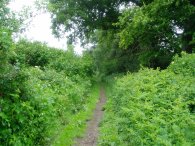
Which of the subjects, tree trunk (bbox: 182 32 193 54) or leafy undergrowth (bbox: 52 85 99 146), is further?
tree trunk (bbox: 182 32 193 54)

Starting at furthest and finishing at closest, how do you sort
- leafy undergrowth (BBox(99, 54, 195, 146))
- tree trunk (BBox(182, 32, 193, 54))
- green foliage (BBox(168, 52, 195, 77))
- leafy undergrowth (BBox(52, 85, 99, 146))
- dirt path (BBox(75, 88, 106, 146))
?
1. tree trunk (BBox(182, 32, 193, 54))
2. green foliage (BBox(168, 52, 195, 77))
3. dirt path (BBox(75, 88, 106, 146))
4. leafy undergrowth (BBox(52, 85, 99, 146))
5. leafy undergrowth (BBox(99, 54, 195, 146))

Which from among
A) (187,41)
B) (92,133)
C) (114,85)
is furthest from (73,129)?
(187,41)

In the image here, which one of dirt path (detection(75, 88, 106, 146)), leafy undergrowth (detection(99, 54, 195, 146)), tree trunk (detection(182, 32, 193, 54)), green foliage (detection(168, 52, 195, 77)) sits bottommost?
dirt path (detection(75, 88, 106, 146))

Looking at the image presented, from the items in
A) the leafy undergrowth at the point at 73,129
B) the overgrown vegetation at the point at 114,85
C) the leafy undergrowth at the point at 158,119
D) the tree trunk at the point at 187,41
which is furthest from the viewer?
the tree trunk at the point at 187,41

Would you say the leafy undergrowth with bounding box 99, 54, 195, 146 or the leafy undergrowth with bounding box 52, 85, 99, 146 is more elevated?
the leafy undergrowth with bounding box 99, 54, 195, 146

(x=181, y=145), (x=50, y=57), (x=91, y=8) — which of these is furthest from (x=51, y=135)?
(x=91, y=8)

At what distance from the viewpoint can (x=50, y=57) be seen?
27.3 metres

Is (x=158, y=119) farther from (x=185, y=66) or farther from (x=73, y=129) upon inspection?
(x=185, y=66)

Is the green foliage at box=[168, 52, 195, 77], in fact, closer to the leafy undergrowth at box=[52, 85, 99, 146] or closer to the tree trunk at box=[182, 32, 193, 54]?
the leafy undergrowth at box=[52, 85, 99, 146]

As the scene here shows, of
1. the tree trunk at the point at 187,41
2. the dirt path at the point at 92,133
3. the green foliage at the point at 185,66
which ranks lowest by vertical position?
the dirt path at the point at 92,133

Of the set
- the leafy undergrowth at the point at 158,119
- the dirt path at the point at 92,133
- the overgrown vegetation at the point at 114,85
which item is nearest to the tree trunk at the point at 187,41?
the overgrown vegetation at the point at 114,85

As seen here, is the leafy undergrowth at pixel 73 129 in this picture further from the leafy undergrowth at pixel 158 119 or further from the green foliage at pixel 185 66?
the green foliage at pixel 185 66

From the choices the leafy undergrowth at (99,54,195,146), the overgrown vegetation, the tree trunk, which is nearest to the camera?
the leafy undergrowth at (99,54,195,146)

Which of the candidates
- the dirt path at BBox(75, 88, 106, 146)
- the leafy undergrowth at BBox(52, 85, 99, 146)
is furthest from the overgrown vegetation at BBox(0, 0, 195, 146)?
the dirt path at BBox(75, 88, 106, 146)
